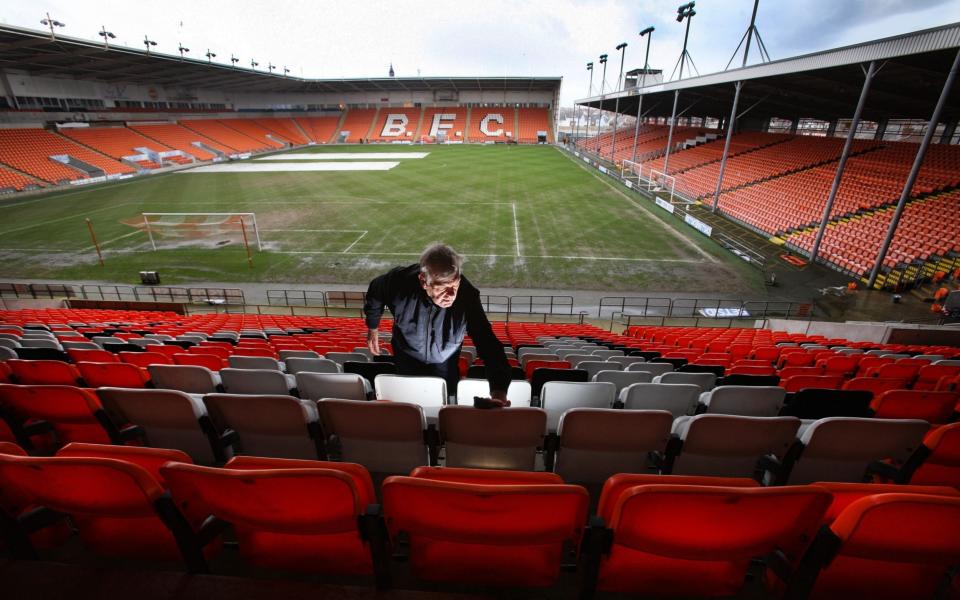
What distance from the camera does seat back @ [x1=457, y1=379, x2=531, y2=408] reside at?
3553 millimetres

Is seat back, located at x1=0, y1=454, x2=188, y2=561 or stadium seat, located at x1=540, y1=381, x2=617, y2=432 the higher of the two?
seat back, located at x1=0, y1=454, x2=188, y2=561

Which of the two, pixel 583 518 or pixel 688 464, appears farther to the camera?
pixel 688 464

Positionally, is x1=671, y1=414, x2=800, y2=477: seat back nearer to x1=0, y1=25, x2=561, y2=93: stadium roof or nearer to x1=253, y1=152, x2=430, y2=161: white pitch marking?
x1=0, y1=25, x2=561, y2=93: stadium roof

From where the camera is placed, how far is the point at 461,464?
298 centimetres

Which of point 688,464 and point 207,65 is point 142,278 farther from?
point 207,65

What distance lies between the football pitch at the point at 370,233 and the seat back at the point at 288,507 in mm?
14723

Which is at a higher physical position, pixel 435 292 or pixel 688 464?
pixel 435 292

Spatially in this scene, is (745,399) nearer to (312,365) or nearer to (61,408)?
(312,365)

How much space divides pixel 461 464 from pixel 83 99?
223ft

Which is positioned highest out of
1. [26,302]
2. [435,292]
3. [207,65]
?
[207,65]

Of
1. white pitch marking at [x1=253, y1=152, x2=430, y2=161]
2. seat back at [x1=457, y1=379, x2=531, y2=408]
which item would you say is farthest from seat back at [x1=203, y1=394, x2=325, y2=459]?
white pitch marking at [x1=253, y1=152, x2=430, y2=161]

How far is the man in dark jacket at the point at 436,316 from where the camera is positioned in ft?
9.62

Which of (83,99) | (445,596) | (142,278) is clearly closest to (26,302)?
(142,278)

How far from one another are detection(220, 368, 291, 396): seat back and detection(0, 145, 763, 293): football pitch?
13.0 m
